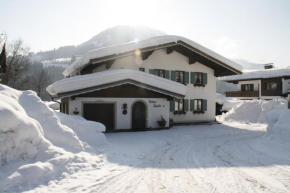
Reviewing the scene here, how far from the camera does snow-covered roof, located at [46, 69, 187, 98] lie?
42.0 feet

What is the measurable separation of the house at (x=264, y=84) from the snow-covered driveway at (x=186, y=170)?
73.8ft

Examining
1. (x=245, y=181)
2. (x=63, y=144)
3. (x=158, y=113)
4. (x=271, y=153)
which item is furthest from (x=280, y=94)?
(x=63, y=144)

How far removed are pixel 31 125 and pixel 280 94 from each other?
31019 millimetres

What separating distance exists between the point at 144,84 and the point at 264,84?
77.3 ft

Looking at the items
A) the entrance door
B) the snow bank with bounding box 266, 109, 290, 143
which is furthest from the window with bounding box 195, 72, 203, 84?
the snow bank with bounding box 266, 109, 290, 143

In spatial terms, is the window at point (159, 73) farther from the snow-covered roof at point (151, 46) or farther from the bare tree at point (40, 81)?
the bare tree at point (40, 81)

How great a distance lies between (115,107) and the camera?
1450cm

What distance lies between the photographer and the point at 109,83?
45.2ft

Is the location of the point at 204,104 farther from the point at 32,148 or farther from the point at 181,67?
the point at 32,148

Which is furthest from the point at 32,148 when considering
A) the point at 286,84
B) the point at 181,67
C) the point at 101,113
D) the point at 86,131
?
the point at 286,84

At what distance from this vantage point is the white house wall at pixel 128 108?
13.7m

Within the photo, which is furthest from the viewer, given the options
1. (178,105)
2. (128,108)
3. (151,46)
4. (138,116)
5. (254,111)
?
→ (254,111)

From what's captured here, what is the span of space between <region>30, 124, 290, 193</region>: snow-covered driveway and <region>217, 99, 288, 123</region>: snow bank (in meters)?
12.3

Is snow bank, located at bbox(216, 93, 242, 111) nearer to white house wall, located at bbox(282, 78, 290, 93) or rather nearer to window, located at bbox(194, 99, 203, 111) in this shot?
white house wall, located at bbox(282, 78, 290, 93)
